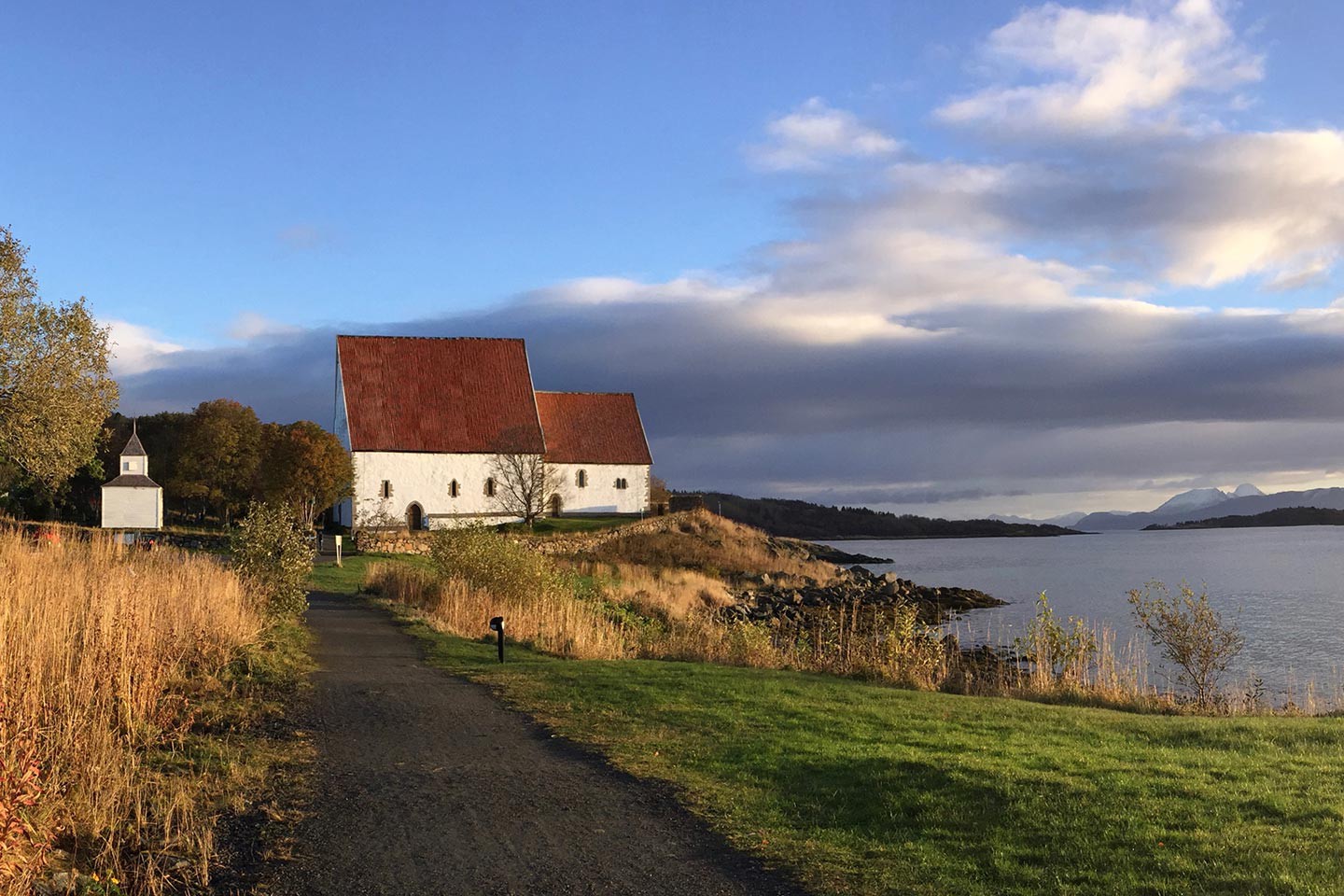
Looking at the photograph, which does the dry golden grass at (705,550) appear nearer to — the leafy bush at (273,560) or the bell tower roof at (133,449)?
the bell tower roof at (133,449)

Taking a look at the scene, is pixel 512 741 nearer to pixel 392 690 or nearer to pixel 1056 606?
pixel 392 690

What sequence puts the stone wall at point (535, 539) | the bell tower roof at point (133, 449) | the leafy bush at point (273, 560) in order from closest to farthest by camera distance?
the leafy bush at point (273, 560) < the stone wall at point (535, 539) < the bell tower roof at point (133, 449)

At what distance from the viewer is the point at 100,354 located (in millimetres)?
27953

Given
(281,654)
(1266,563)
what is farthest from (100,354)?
(1266,563)

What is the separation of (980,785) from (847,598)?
35.7 meters

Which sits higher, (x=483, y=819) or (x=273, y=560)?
(x=273, y=560)

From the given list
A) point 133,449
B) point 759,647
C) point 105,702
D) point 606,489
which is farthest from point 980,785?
point 606,489

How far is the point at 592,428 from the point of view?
66688 millimetres

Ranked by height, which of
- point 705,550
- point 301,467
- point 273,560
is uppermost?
point 301,467

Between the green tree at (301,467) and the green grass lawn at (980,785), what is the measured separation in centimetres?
3595

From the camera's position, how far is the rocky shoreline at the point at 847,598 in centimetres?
3934

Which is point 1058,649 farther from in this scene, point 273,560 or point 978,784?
point 273,560

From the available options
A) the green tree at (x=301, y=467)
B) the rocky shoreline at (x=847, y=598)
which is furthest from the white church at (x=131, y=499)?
the rocky shoreline at (x=847, y=598)

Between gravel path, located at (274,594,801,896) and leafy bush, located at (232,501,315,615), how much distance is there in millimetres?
7795
